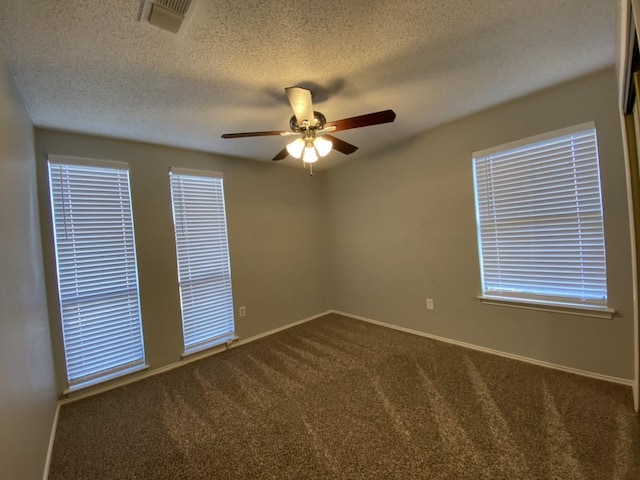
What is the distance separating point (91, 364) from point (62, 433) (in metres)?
0.61

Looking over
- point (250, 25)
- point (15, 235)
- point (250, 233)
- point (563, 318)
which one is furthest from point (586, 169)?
point (15, 235)

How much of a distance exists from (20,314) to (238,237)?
2.20m

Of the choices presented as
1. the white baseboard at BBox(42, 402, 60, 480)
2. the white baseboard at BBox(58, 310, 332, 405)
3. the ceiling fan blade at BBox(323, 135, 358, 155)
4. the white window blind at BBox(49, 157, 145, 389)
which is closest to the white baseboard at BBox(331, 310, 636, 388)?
the white baseboard at BBox(58, 310, 332, 405)

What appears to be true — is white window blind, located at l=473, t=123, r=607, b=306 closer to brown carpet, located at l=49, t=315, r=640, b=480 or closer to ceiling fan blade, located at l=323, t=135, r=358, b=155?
brown carpet, located at l=49, t=315, r=640, b=480

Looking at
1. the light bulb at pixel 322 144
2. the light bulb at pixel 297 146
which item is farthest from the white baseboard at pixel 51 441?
the light bulb at pixel 322 144

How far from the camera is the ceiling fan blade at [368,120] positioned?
5.71 feet

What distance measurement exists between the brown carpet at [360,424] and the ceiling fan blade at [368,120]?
6.73 feet

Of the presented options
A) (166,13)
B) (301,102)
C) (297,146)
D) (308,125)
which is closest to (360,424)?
(297,146)

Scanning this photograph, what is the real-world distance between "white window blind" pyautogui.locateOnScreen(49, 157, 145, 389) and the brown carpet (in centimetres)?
33

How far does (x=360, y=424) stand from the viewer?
1908mm

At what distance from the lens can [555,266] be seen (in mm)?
2398

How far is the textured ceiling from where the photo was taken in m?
1.35

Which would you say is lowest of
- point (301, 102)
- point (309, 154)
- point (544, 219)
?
point (544, 219)

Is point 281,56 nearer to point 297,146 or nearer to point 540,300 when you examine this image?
point 297,146
